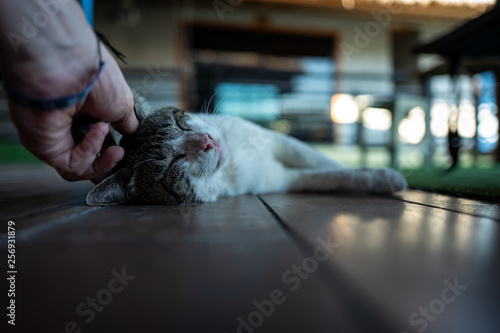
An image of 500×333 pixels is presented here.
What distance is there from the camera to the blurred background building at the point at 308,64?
5305 millimetres

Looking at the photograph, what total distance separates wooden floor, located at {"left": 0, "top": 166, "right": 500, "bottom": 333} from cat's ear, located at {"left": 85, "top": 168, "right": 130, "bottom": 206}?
0.91 feet

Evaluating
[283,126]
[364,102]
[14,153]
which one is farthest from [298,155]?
[14,153]

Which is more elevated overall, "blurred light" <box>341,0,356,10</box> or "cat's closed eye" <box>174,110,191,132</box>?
"blurred light" <box>341,0,356,10</box>

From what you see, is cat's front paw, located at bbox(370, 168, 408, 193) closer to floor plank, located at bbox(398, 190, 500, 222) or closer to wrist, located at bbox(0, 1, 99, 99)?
floor plank, located at bbox(398, 190, 500, 222)

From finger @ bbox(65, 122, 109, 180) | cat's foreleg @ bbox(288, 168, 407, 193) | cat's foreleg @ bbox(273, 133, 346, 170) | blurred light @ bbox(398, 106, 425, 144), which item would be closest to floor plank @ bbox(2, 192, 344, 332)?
finger @ bbox(65, 122, 109, 180)

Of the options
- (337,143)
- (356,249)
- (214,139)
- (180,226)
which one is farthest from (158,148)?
(337,143)

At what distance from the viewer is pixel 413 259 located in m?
0.50

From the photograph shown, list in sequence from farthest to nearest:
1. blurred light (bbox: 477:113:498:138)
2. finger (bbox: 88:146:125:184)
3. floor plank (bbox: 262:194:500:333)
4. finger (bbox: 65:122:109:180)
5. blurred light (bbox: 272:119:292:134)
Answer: blurred light (bbox: 272:119:292:134) < blurred light (bbox: 477:113:498:138) < finger (bbox: 88:146:125:184) < finger (bbox: 65:122:109:180) < floor plank (bbox: 262:194:500:333)

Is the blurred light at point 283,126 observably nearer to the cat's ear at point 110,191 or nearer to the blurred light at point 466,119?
the blurred light at point 466,119

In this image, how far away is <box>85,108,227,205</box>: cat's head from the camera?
1087 mm

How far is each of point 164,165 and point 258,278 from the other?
28.4 inches

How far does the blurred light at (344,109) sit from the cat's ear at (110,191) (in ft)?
20.8

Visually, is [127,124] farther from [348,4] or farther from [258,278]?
[348,4]

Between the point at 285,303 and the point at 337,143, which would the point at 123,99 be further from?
the point at 337,143
